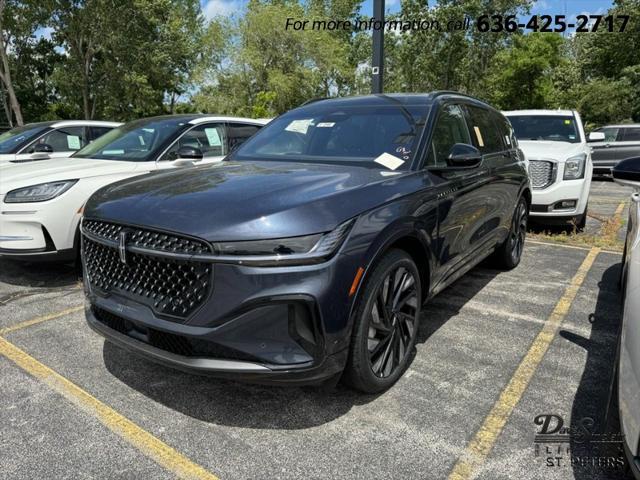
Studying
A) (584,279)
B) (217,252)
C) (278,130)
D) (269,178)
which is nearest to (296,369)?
(217,252)

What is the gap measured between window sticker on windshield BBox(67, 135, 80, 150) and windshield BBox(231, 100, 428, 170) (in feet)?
17.4

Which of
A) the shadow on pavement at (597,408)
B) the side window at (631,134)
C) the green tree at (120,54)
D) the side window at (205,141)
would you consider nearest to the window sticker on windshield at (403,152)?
the shadow on pavement at (597,408)

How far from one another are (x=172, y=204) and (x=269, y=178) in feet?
1.99

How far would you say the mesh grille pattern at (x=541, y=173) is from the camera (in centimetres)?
689

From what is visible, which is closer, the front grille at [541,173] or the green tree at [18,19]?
the front grille at [541,173]

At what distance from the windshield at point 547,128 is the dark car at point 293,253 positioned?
5.24 m

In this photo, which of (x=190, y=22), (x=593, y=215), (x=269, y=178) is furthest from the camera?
(x=190, y=22)

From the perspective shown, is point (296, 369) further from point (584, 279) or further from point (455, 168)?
point (584, 279)

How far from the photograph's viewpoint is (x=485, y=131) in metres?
4.49

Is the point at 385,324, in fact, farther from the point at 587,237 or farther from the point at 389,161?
the point at 587,237

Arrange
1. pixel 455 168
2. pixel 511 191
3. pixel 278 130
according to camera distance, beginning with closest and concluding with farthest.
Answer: pixel 455 168 < pixel 278 130 < pixel 511 191

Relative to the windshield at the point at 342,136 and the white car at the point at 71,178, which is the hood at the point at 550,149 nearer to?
the windshield at the point at 342,136

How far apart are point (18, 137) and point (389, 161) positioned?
7.19 metres

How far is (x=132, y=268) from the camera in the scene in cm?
249
